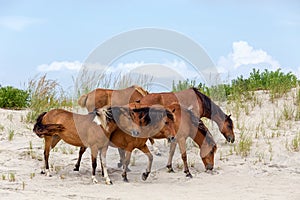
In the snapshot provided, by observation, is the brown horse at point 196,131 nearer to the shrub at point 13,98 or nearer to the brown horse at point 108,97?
the brown horse at point 108,97

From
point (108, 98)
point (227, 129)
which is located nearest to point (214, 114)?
point (227, 129)

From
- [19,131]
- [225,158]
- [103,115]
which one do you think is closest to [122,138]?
[103,115]

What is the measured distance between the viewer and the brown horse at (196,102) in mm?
8516

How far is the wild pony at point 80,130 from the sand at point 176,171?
52cm

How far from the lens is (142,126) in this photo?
23.6ft

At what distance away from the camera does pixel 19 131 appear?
1081 cm

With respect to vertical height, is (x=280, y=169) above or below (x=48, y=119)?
below

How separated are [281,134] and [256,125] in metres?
0.95

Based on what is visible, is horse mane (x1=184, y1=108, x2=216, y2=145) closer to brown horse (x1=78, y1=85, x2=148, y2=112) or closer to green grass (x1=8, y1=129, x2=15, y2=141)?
brown horse (x1=78, y1=85, x2=148, y2=112)

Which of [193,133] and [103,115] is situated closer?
[103,115]

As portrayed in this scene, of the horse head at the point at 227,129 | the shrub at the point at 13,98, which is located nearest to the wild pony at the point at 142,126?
the horse head at the point at 227,129

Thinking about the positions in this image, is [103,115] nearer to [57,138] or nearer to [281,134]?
[57,138]

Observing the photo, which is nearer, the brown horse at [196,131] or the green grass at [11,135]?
the brown horse at [196,131]

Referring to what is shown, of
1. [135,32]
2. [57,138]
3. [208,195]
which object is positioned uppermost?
[135,32]
